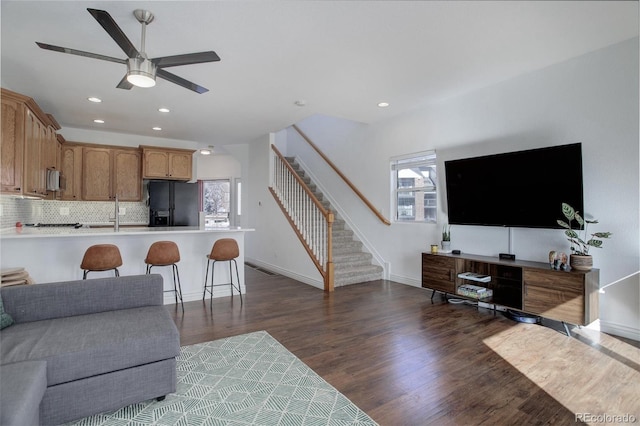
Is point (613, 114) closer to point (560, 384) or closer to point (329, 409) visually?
point (560, 384)

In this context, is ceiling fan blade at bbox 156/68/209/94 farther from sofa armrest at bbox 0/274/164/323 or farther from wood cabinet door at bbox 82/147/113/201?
wood cabinet door at bbox 82/147/113/201

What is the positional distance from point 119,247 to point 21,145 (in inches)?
58.1

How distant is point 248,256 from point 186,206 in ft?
5.96

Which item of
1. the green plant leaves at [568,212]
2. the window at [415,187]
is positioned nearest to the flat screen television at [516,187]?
the green plant leaves at [568,212]

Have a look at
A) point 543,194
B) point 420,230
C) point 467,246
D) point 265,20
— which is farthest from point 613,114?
point 265,20

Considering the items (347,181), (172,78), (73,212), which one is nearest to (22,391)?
(172,78)

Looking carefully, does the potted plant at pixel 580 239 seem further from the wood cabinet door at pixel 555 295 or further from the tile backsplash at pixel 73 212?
the tile backsplash at pixel 73 212

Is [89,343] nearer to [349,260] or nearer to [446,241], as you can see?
[446,241]

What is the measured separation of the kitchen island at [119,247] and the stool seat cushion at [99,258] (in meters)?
0.25

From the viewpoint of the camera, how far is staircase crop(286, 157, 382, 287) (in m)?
5.18

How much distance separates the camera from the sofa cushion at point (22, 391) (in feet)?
4.13

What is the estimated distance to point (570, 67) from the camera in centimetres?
334

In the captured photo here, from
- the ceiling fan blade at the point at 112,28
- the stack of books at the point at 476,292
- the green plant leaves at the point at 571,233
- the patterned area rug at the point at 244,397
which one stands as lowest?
the patterned area rug at the point at 244,397

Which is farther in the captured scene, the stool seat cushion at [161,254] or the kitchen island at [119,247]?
the stool seat cushion at [161,254]
